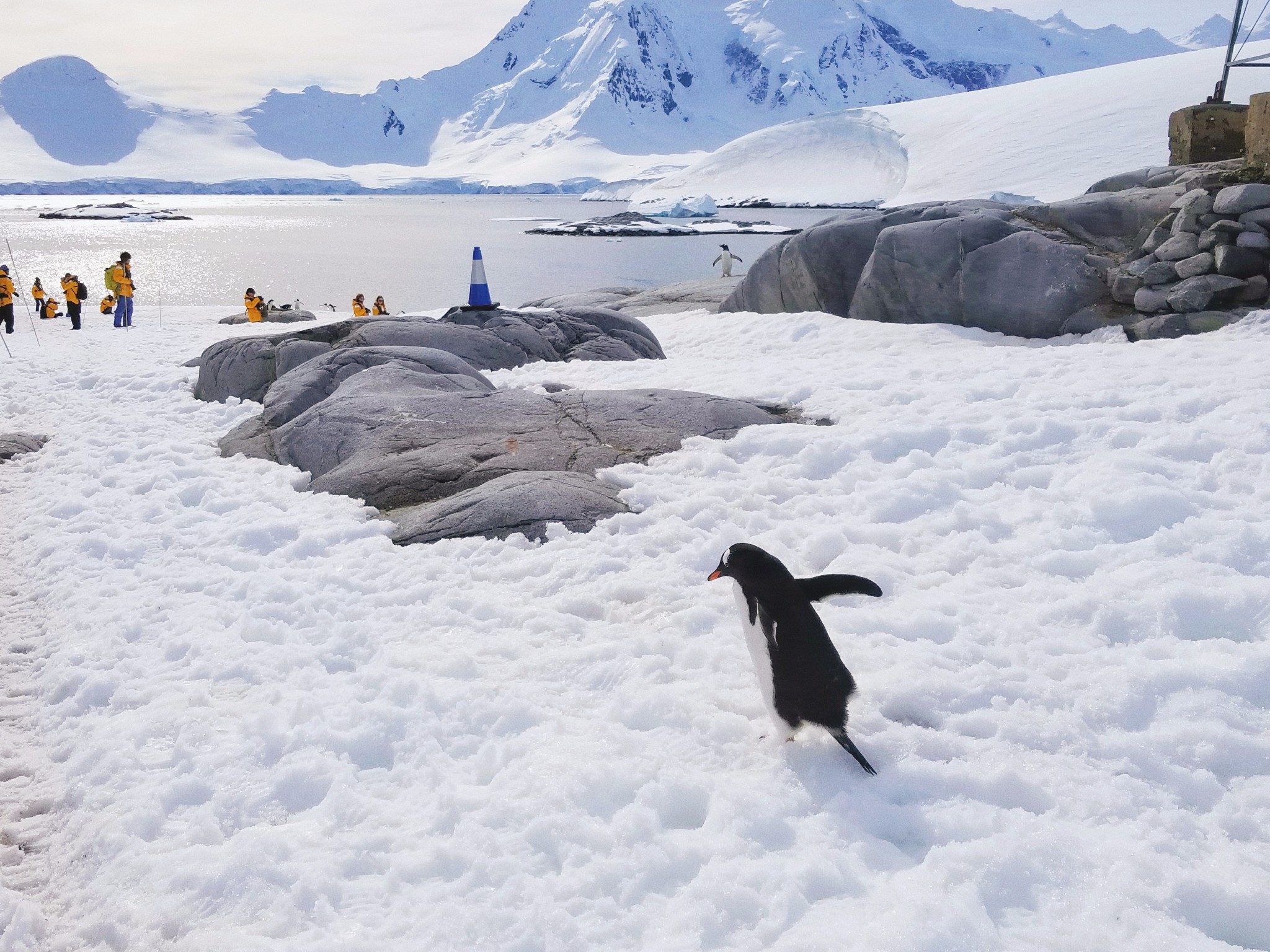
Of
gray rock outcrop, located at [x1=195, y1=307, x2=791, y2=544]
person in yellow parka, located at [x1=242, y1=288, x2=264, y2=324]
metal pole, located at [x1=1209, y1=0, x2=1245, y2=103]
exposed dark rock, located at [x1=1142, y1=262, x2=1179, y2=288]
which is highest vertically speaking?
metal pole, located at [x1=1209, y1=0, x2=1245, y2=103]

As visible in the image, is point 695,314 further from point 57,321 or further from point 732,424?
point 57,321

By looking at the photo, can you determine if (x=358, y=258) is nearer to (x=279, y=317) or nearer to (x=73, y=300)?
(x=279, y=317)

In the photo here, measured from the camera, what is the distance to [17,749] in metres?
3.74

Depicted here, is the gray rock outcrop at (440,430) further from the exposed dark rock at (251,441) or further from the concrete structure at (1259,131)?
the concrete structure at (1259,131)

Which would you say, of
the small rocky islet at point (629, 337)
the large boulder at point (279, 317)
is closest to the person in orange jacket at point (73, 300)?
the large boulder at point (279, 317)

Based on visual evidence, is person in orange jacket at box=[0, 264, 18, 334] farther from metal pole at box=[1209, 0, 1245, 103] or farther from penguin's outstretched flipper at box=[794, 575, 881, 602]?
metal pole at box=[1209, 0, 1245, 103]

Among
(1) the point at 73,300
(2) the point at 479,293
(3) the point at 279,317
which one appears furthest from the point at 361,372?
(1) the point at 73,300

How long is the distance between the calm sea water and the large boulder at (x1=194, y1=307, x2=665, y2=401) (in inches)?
755

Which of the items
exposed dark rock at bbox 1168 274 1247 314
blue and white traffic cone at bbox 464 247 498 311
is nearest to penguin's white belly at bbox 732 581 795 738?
exposed dark rock at bbox 1168 274 1247 314

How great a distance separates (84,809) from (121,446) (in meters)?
5.70

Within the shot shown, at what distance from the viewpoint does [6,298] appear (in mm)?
17359

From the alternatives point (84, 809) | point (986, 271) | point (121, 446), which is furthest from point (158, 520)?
point (986, 271)

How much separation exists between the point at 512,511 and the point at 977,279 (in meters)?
8.66

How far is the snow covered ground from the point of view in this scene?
266 cm
